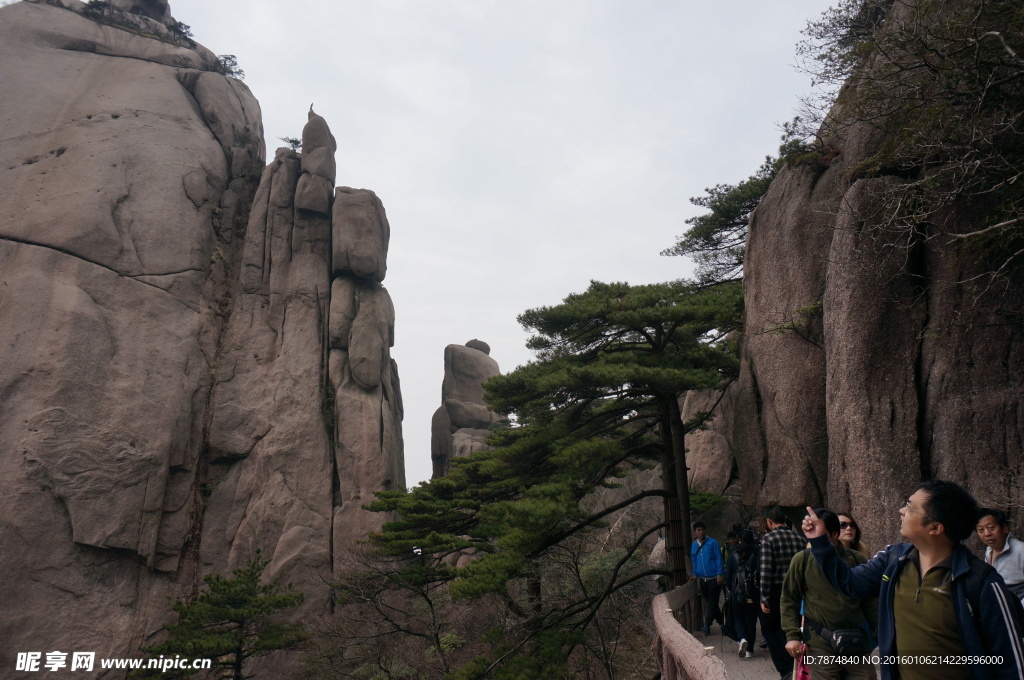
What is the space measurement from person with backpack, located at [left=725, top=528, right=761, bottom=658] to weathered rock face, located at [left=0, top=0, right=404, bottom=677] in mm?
15583

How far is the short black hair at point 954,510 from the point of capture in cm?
227

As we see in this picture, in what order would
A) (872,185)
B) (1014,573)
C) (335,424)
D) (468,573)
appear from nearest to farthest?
(1014,573) < (872,185) < (468,573) < (335,424)

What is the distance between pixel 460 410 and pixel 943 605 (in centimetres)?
2933

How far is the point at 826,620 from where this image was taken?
10.7 feet

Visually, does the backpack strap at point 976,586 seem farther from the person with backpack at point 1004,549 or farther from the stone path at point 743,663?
the stone path at point 743,663

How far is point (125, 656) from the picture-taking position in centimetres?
1719

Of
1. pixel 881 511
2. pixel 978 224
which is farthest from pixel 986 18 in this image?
pixel 881 511

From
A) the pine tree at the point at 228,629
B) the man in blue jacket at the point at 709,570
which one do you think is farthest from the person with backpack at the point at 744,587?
the pine tree at the point at 228,629

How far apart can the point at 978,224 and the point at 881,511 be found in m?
3.16

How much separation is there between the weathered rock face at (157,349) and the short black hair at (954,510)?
19.5 metres

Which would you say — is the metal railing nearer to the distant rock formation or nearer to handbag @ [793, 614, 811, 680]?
handbag @ [793, 614, 811, 680]

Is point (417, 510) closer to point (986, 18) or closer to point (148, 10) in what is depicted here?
point (986, 18)

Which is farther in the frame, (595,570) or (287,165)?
(287,165)

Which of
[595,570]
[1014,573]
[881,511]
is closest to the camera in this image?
[1014,573]
